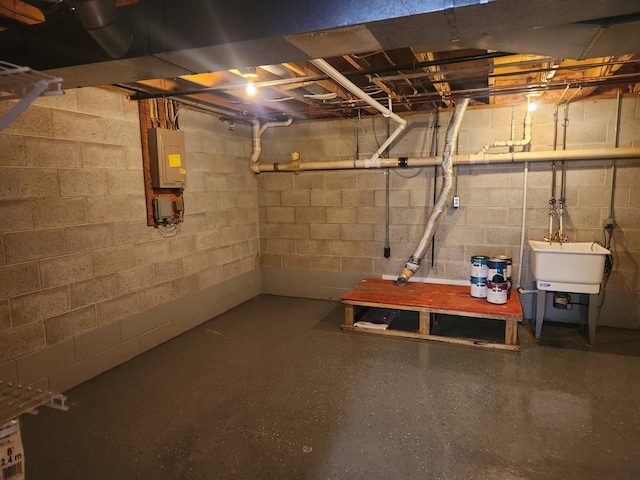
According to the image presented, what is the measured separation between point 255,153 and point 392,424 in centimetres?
338

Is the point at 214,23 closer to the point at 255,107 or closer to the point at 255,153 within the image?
the point at 255,107

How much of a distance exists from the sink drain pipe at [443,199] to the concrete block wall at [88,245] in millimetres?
2035

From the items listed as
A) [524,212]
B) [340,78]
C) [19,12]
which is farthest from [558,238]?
[19,12]

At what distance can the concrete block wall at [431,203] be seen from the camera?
3.64 m

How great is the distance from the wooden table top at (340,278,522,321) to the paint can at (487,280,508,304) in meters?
0.04

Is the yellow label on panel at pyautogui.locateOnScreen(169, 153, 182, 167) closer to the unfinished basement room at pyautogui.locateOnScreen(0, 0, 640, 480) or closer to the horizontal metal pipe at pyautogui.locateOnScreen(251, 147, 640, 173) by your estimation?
the unfinished basement room at pyautogui.locateOnScreen(0, 0, 640, 480)

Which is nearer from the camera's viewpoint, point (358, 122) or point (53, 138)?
point (53, 138)

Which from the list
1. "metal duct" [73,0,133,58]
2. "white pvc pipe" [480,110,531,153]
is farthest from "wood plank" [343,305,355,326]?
"metal duct" [73,0,133,58]

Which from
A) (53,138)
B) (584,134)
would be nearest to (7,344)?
(53,138)

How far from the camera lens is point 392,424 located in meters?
2.29

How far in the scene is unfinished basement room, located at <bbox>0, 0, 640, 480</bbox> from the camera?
1.66 metres

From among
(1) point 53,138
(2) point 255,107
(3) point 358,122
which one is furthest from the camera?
(3) point 358,122

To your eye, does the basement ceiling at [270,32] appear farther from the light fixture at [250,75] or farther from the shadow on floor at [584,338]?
the shadow on floor at [584,338]

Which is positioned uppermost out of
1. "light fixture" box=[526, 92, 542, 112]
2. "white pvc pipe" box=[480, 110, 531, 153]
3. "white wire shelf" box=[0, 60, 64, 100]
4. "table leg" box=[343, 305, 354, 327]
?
"light fixture" box=[526, 92, 542, 112]
